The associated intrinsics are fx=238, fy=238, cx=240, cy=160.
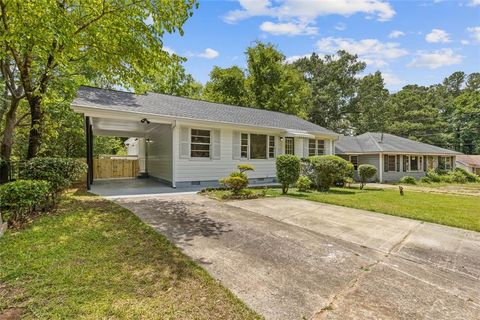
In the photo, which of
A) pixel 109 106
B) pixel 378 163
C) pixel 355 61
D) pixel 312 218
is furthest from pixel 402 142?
pixel 109 106

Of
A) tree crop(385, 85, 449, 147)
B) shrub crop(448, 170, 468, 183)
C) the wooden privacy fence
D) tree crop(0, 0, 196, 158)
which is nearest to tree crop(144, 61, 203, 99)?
the wooden privacy fence

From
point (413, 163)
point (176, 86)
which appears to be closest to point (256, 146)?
point (176, 86)

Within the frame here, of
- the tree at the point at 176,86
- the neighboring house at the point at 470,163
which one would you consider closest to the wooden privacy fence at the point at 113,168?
the tree at the point at 176,86

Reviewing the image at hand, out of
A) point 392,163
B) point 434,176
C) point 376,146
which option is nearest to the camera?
point 376,146

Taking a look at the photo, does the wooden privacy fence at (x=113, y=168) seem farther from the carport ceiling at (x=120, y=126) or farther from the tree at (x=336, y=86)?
the tree at (x=336, y=86)

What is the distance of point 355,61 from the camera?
114 feet

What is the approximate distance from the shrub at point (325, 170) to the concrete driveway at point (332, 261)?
179 inches

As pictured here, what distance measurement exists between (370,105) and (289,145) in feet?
87.9

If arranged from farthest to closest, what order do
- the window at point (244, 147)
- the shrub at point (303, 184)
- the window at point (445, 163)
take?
the window at point (445, 163)
the window at point (244, 147)
the shrub at point (303, 184)

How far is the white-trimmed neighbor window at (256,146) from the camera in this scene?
41.2 ft

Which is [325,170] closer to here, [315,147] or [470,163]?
[315,147]

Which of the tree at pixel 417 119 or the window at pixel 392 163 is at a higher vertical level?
the tree at pixel 417 119

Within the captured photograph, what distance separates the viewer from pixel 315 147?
15828mm

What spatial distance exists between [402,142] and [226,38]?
2081 cm
